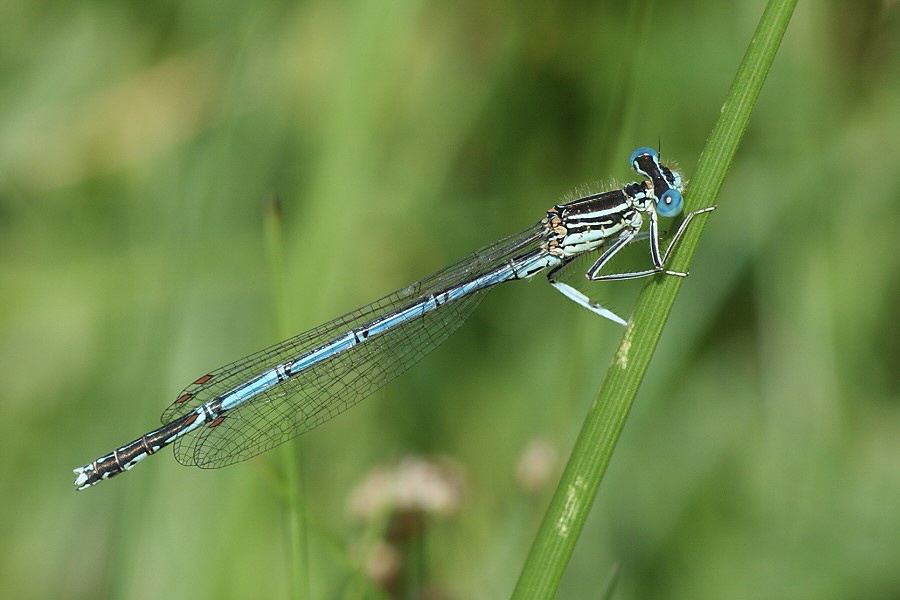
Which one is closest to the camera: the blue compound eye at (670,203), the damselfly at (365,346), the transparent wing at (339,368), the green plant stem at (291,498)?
the green plant stem at (291,498)

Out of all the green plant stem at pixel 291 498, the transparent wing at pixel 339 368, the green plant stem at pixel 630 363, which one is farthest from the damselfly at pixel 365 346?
the green plant stem at pixel 630 363

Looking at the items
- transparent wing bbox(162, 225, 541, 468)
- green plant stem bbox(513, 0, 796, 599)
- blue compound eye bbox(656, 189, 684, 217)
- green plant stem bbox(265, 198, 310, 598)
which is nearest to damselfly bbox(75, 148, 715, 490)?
transparent wing bbox(162, 225, 541, 468)

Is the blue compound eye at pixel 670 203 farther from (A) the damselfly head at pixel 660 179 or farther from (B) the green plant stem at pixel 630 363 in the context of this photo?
(B) the green plant stem at pixel 630 363

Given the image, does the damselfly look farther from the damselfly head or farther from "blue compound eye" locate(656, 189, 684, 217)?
"blue compound eye" locate(656, 189, 684, 217)

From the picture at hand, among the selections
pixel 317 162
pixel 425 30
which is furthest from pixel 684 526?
pixel 425 30

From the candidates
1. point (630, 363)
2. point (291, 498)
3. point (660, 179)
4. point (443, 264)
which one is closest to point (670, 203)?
point (660, 179)
